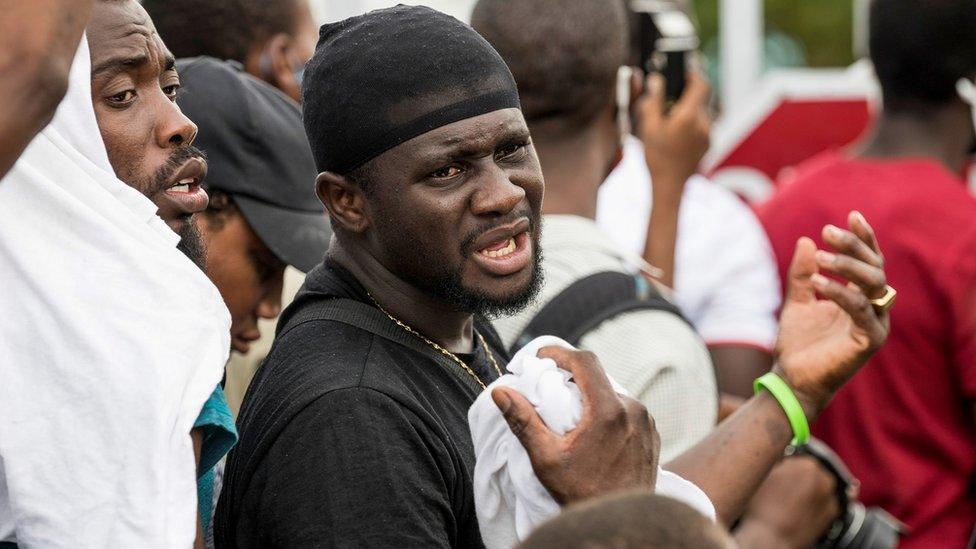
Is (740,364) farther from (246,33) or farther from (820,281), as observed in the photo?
(246,33)

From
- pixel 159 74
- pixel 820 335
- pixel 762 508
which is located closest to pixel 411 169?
pixel 159 74

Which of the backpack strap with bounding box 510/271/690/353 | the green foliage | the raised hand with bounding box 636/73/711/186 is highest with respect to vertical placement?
the backpack strap with bounding box 510/271/690/353

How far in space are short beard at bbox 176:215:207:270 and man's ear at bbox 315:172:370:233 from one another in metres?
0.23

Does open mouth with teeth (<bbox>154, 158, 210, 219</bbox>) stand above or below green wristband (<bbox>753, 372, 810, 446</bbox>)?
above

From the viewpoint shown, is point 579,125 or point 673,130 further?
point 673,130

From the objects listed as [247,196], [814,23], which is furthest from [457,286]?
[814,23]

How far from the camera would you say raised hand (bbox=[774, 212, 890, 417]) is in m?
2.52

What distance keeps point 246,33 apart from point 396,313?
1.76 meters

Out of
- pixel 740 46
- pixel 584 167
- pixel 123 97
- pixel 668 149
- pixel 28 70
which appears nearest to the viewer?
pixel 28 70

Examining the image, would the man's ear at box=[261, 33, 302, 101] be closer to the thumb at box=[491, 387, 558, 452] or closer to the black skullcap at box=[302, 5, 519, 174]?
the black skullcap at box=[302, 5, 519, 174]

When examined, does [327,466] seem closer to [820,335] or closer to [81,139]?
[81,139]

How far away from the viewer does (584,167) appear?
3.25 m

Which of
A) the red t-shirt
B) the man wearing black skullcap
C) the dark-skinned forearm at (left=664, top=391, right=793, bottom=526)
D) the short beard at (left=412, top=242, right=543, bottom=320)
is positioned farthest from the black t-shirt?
the red t-shirt

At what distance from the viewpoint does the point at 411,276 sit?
7.39 feet
